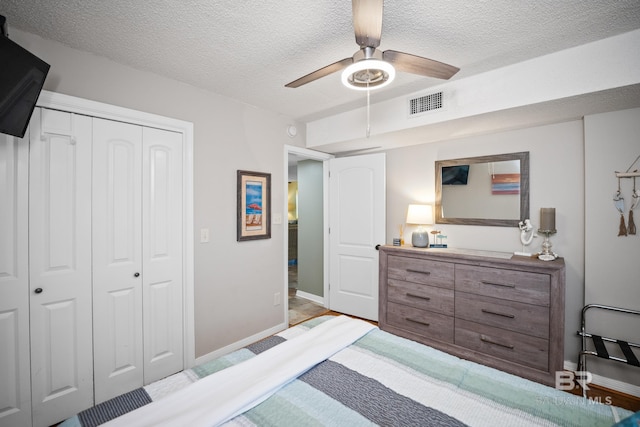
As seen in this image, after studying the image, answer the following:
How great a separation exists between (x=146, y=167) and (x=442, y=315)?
2.86 metres

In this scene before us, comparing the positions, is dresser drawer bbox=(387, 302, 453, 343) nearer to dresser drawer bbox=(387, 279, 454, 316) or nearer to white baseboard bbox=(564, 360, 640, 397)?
dresser drawer bbox=(387, 279, 454, 316)

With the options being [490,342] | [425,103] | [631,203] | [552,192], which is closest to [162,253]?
[425,103]

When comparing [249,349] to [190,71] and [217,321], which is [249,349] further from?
[190,71]

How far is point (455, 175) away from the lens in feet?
10.1

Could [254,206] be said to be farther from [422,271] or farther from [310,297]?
[310,297]

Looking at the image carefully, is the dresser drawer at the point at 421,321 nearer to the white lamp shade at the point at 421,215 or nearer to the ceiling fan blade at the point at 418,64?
the white lamp shade at the point at 421,215

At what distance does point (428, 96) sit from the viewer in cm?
254

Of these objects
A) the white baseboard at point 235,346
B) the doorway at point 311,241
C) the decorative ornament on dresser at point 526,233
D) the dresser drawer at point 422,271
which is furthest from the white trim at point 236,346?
the decorative ornament on dresser at point 526,233

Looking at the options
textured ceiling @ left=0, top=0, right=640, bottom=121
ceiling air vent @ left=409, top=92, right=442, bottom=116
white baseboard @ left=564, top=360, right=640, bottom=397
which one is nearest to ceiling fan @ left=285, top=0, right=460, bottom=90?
textured ceiling @ left=0, top=0, right=640, bottom=121

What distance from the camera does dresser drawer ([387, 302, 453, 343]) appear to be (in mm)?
2668

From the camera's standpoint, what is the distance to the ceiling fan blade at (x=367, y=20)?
122cm

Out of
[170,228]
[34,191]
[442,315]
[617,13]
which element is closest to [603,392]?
[442,315]

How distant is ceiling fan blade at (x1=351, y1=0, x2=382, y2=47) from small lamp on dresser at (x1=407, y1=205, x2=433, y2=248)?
2.05 meters

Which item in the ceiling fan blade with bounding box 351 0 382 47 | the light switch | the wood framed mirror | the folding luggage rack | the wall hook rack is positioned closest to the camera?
the ceiling fan blade with bounding box 351 0 382 47
